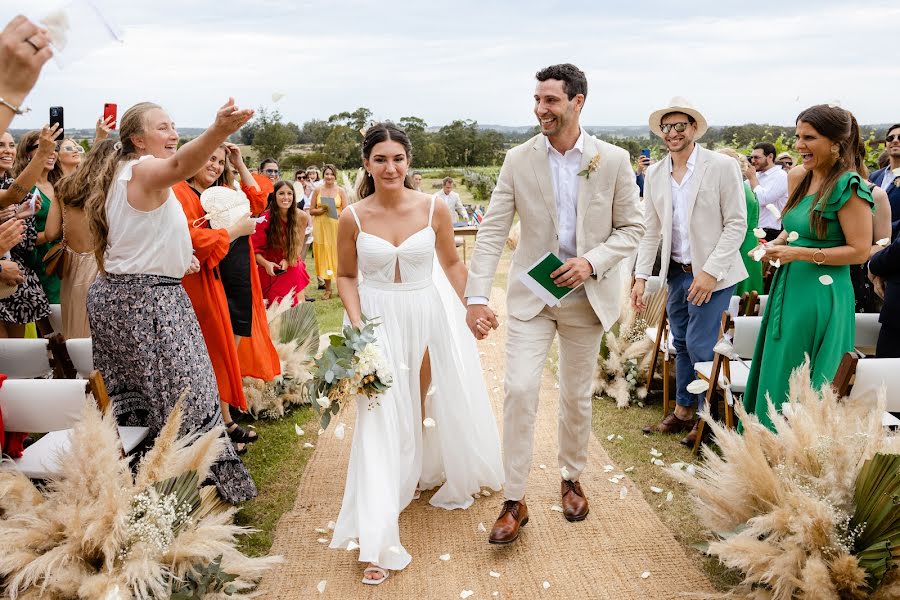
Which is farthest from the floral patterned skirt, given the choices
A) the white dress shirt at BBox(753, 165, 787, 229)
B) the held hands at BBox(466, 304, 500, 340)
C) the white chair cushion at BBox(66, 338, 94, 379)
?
the white dress shirt at BBox(753, 165, 787, 229)

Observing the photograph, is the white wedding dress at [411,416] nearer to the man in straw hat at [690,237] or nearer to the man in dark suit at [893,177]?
the man in straw hat at [690,237]

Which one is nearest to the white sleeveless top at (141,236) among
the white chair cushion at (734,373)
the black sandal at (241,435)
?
the black sandal at (241,435)

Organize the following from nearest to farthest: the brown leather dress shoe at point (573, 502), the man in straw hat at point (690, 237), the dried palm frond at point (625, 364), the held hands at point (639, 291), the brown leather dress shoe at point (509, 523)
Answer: the brown leather dress shoe at point (509, 523) < the brown leather dress shoe at point (573, 502) < the man in straw hat at point (690, 237) < the held hands at point (639, 291) < the dried palm frond at point (625, 364)

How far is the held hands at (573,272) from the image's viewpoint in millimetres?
3732

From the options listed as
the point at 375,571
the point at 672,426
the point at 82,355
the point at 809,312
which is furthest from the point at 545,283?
the point at 82,355

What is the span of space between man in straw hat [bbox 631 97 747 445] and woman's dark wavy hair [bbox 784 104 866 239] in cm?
86

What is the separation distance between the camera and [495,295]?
1224 cm

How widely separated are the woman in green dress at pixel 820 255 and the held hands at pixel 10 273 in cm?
540

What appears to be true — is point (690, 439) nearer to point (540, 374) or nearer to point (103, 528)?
point (540, 374)

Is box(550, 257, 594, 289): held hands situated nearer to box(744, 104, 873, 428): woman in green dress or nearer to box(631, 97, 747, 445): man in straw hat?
box(744, 104, 873, 428): woman in green dress

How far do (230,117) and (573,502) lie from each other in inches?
117

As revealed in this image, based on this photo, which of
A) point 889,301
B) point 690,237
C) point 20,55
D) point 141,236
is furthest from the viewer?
point 690,237

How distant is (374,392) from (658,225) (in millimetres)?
2994

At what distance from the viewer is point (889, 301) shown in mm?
4539
